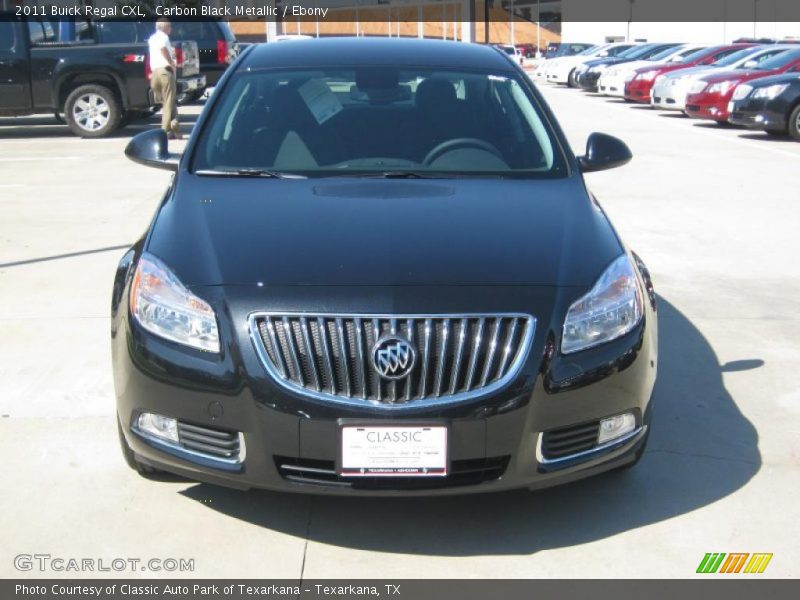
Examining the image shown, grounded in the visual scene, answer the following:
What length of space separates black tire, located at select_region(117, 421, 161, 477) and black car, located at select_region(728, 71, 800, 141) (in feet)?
46.9

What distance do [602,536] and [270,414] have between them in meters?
1.20

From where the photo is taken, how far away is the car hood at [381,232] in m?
3.57

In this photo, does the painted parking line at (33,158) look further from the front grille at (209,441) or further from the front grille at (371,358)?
the front grille at (371,358)

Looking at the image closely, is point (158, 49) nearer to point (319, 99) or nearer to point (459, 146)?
point (319, 99)

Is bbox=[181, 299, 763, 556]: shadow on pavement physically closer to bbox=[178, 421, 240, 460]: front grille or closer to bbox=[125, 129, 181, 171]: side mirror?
bbox=[178, 421, 240, 460]: front grille

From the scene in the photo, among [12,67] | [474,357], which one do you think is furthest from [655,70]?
[474,357]

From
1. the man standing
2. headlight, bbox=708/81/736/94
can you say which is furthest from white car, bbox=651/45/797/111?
the man standing

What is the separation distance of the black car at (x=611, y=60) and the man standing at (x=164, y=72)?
52.6 ft

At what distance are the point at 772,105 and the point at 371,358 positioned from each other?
14.5 m

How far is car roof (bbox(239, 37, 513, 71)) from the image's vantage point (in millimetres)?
5191

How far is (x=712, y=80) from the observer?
19.1 meters

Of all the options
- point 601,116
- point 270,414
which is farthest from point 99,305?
point 601,116

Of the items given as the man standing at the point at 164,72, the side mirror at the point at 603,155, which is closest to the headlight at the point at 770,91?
the man standing at the point at 164,72
